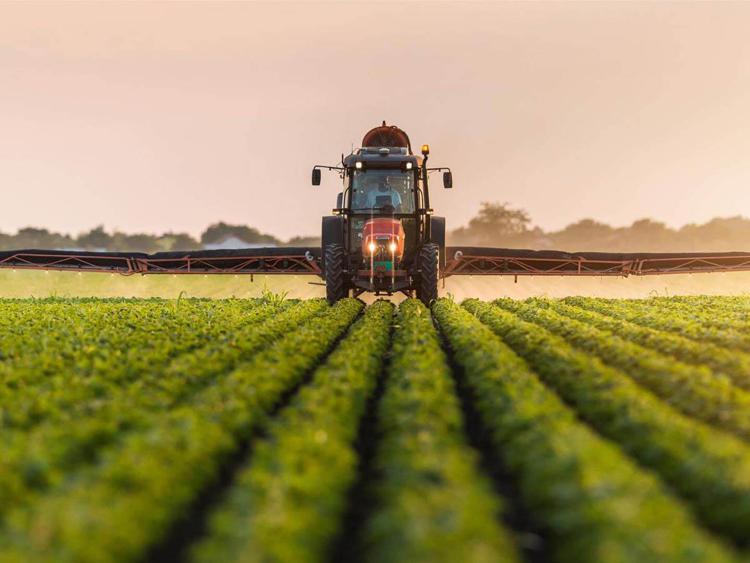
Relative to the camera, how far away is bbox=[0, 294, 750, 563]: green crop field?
159 inches

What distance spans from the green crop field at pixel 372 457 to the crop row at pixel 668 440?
0.02m

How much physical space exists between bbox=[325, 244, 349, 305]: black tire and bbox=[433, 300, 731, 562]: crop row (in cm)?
1212

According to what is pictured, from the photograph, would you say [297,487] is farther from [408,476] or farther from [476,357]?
→ [476,357]

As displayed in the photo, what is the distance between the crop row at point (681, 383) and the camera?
22.4ft

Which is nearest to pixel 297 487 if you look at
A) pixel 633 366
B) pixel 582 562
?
pixel 582 562

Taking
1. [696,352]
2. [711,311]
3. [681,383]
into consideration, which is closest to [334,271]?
[711,311]

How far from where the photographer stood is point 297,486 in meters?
4.64

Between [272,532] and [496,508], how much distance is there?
1.38m

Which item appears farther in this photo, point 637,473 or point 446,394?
point 446,394

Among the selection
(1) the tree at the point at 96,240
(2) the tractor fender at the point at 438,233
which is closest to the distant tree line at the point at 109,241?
(1) the tree at the point at 96,240

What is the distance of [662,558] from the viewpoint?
3799 millimetres

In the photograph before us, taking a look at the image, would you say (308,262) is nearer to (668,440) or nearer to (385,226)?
(385,226)

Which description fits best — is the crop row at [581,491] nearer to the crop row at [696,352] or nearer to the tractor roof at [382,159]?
the crop row at [696,352]

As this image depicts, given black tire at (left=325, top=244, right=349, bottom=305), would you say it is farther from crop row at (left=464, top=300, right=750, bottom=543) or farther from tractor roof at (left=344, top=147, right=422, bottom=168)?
crop row at (left=464, top=300, right=750, bottom=543)
